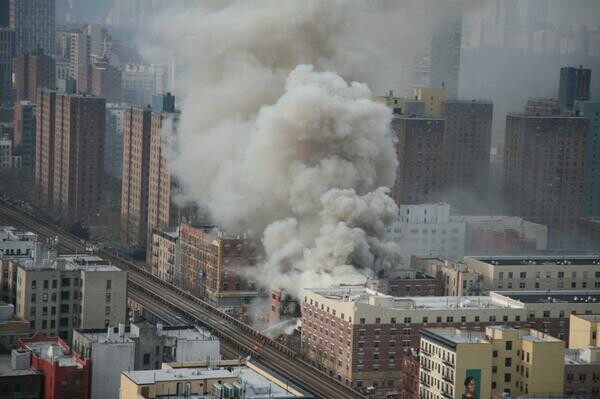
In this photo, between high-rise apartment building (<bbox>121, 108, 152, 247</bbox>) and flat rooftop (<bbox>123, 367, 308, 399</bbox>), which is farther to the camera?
high-rise apartment building (<bbox>121, 108, 152, 247</bbox>)

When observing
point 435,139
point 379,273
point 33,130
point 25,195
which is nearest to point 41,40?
point 33,130

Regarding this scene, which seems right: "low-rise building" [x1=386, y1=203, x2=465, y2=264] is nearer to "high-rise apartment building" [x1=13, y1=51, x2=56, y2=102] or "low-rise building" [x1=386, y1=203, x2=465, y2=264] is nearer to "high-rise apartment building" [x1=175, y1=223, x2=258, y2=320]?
"high-rise apartment building" [x1=175, y1=223, x2=258, y2=320]

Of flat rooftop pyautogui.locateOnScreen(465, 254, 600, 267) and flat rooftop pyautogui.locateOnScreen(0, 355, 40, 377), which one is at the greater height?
flat rooftop pyautogui.locateOnScreen(465, 254, 600, 267)

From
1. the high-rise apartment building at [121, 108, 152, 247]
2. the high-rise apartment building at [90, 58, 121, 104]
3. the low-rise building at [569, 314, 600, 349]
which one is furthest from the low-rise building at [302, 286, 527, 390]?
the high-rise apartment building at [90, 58, 121, 104]

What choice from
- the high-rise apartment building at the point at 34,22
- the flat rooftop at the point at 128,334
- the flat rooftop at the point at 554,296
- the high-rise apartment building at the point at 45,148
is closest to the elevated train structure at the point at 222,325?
the flat rooftop at the point at 128,334

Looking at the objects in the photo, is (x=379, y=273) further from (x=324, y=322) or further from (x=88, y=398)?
(x=88, y=398)
